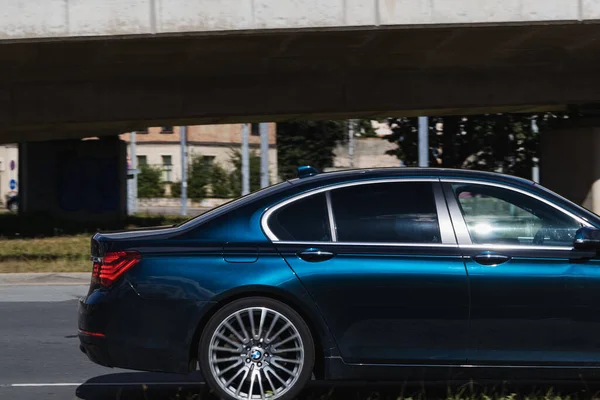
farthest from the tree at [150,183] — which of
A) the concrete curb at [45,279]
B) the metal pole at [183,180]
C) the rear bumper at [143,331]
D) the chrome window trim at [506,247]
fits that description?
the chrome window trim at [506,247]

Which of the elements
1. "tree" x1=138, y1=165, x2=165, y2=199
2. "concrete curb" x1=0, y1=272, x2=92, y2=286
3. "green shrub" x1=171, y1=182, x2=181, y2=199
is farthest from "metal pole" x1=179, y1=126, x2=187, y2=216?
"concrete curb" x1=0, y1=272, x2=92, y2=286

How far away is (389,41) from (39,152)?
16.6 meters

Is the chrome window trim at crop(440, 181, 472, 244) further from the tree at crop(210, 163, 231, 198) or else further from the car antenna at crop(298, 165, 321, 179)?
the tree at crop(210, 163, 231, 198)

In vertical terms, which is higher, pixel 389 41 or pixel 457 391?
pixel 389 41

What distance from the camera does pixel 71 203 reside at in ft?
103

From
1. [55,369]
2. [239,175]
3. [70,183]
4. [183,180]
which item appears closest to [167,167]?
[239,175]

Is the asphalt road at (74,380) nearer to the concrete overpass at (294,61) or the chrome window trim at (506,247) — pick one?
the chrome window trim at (506,247)

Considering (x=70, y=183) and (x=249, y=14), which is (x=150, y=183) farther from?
(x=249, y=14)

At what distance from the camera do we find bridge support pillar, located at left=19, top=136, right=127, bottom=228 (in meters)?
31.5

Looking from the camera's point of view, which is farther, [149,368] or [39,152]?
[39,152]

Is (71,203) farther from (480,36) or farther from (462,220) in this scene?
(462,220)

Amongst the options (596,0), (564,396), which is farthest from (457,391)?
(596,0)

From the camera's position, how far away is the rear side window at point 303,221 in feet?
19.7

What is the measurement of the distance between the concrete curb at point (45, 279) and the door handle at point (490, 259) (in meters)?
9.46
